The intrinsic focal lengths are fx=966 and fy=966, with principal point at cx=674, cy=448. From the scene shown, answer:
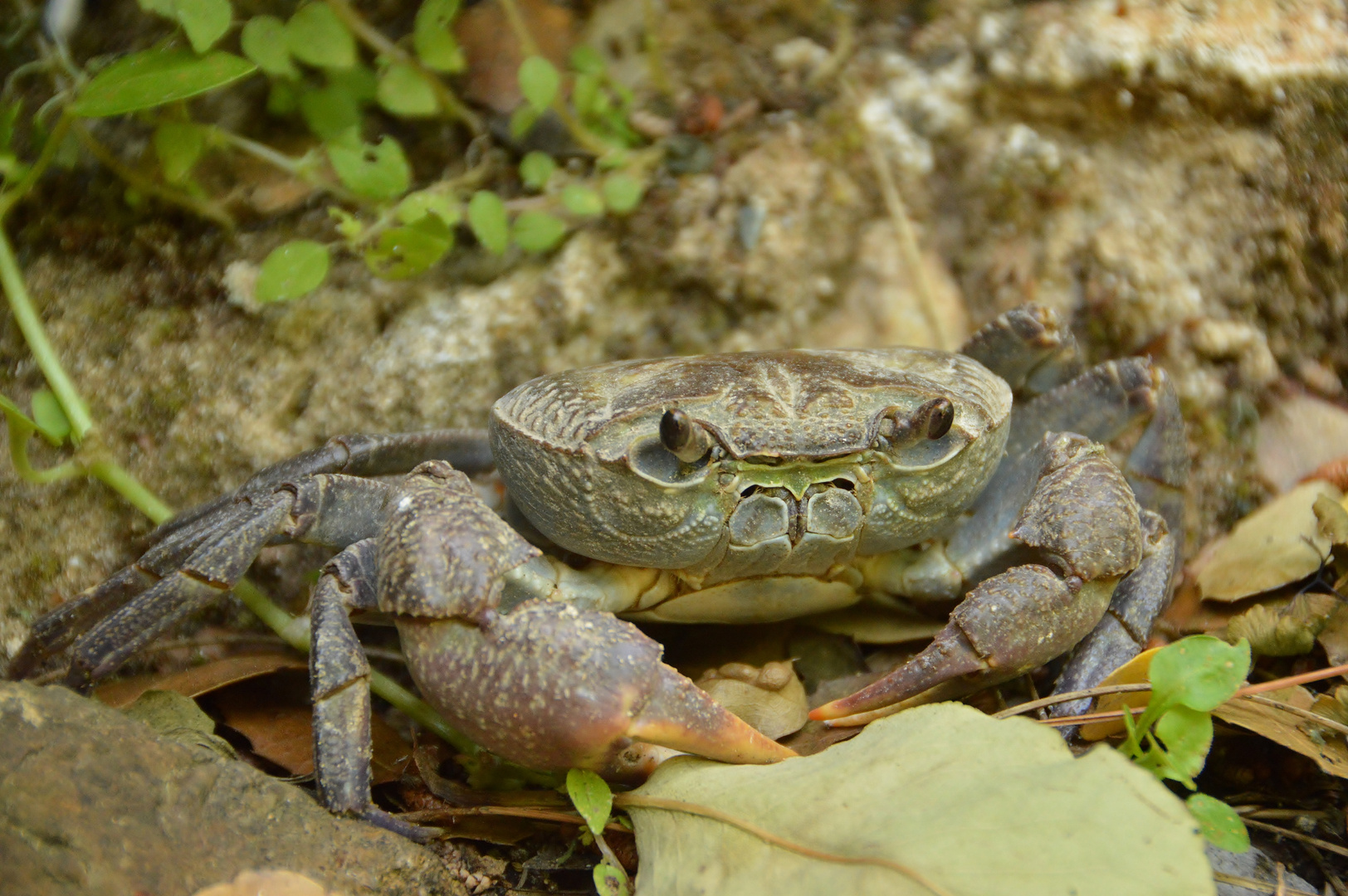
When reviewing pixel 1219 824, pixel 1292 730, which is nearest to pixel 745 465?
pixel 1219 824

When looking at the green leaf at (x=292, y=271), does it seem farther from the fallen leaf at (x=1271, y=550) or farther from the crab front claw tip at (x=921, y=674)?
the fallen leaf at (x=1271, y=550)

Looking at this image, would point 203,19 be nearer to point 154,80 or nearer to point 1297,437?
point 154,80

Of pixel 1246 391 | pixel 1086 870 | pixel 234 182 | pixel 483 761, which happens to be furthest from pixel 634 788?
pixel 1246 391

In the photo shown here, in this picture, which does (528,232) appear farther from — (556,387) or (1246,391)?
(1246,391)

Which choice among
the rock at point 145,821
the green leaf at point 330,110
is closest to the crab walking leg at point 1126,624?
the rock at point 145,821

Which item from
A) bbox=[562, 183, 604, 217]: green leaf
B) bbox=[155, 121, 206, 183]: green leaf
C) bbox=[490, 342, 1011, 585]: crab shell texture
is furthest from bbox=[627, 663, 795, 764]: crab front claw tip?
bbox=[155, 121, 206, 183]: green leaf

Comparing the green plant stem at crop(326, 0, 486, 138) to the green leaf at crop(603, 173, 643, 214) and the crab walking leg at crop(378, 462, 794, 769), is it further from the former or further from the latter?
the crab walking leg at crop(378, 462, 794, 769)
